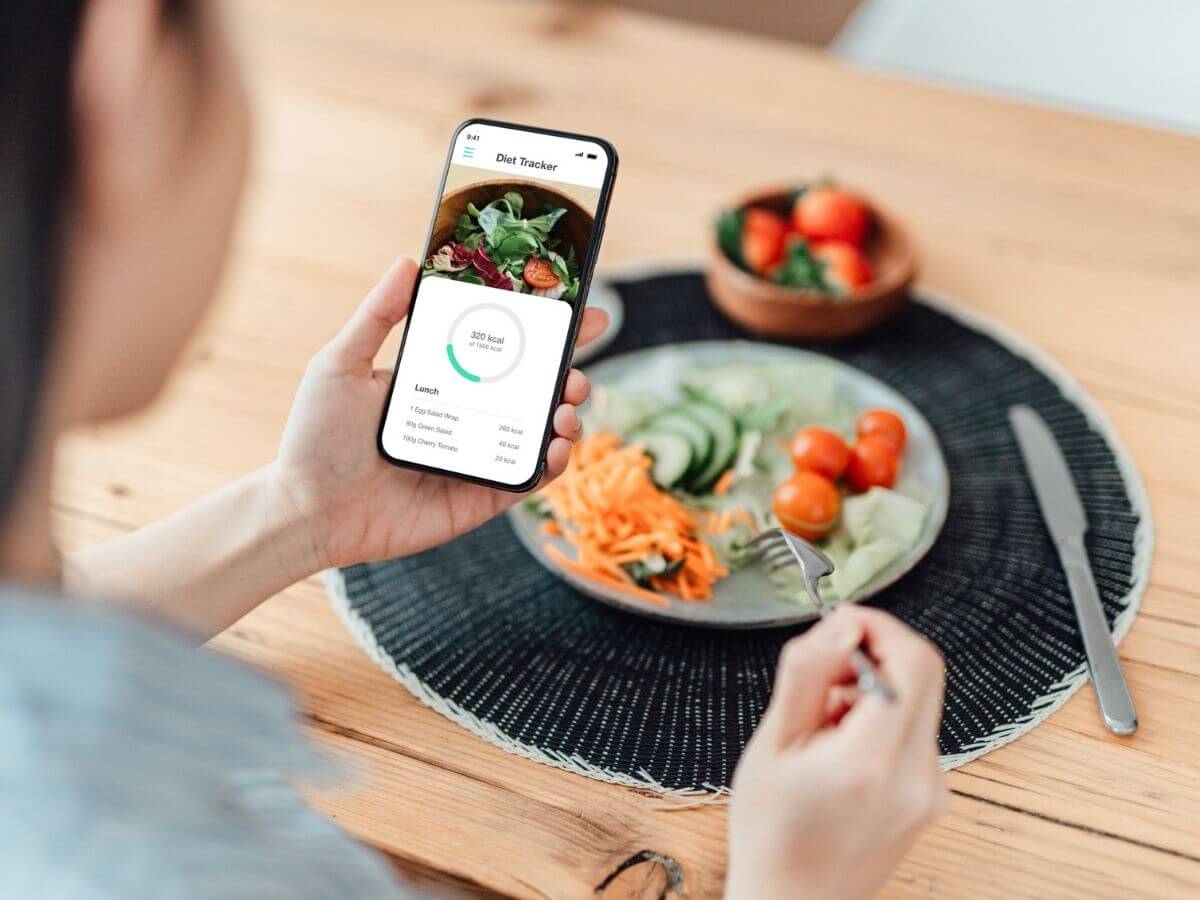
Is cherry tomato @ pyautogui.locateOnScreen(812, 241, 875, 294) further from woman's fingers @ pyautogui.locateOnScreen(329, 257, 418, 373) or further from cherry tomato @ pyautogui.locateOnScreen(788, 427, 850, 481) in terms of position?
woman's fingers @ pyautogui.locateOnScreen(329, 257, 418, 373)

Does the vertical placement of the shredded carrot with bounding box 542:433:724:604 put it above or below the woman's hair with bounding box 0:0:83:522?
below

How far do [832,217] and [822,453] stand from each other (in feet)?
1.42

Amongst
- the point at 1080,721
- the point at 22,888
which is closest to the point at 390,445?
the point at 22,888

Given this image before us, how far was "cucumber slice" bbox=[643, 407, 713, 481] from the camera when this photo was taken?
1102mm

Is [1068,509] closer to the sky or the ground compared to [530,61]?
closer to the ground

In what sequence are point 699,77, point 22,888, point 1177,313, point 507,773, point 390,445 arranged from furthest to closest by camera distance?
point 699,77 < point 1177,313 < point 390,445 < point 507,773 < point 22,888

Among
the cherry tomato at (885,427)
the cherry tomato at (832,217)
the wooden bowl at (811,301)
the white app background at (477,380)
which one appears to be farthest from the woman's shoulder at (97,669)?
the cherry tomato at (832,217)

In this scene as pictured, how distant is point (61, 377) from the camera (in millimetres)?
555

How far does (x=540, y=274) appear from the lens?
38.2 inches

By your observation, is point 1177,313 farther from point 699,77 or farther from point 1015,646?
point 699,77

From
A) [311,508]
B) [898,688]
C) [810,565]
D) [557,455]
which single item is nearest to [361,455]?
[311,508]

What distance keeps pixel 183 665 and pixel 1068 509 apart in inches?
33.4

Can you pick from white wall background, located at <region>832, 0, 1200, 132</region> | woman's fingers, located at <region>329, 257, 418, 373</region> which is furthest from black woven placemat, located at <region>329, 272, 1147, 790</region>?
white wall background, located at <region>832, 0, 1200, 132</region>

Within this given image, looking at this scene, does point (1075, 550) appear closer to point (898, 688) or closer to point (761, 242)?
point (898, 688)
